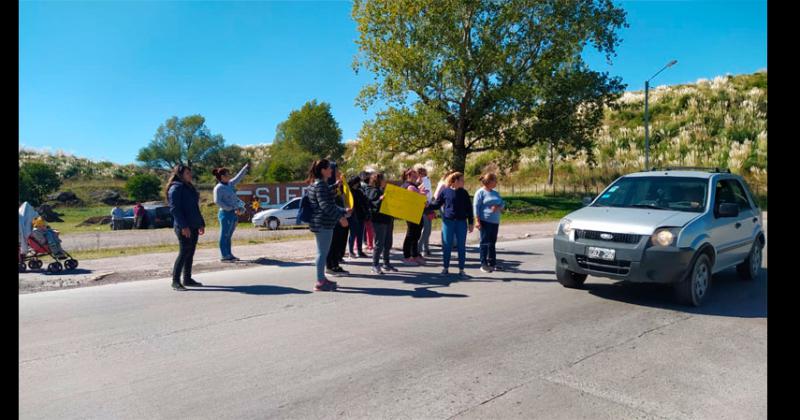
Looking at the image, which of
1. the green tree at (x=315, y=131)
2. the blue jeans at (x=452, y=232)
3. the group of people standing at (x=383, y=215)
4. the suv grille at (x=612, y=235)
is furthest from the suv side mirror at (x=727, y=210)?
the green tree at (x=315, y=131)

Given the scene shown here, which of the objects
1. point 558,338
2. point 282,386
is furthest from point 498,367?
point 282,386

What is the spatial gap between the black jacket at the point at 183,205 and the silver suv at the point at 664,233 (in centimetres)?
561

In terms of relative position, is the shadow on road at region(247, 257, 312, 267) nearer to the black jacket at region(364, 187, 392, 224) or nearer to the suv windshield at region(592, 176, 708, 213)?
the black jacket at region(364, 187, 392, 224)

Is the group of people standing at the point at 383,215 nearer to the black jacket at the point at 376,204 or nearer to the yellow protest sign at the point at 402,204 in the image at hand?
the black jacket at the point at 376,204

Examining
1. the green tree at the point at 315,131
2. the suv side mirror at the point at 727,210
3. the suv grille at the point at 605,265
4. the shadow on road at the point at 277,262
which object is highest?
the green tree at the point at 315,131

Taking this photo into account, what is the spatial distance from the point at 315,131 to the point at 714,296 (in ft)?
213

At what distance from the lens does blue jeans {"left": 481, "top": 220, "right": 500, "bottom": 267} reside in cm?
938

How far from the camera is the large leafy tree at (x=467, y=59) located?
25531 mm

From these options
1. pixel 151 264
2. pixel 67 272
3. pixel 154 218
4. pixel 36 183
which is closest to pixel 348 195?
pixel 151 264

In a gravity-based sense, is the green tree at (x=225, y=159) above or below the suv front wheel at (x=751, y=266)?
above

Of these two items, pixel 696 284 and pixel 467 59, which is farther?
pixel 467 59

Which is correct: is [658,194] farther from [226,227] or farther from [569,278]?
[226,227]

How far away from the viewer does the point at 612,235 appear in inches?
265
